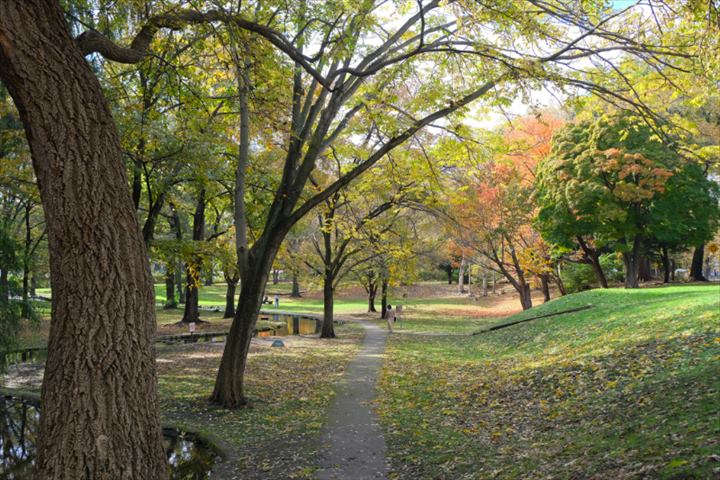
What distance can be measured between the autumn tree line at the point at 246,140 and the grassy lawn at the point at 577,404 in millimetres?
3159

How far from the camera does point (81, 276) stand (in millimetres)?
3814

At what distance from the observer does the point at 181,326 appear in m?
25.5

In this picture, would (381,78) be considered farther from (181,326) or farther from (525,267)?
(525,267)

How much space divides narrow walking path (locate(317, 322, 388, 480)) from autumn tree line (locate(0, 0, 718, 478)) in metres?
2.20

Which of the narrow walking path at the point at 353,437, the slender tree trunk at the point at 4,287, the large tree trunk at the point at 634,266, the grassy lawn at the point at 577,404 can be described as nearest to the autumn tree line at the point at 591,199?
the large tree trunk at the point at 634,266

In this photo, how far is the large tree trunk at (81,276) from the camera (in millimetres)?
3674

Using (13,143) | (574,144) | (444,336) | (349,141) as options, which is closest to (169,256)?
(13,143)

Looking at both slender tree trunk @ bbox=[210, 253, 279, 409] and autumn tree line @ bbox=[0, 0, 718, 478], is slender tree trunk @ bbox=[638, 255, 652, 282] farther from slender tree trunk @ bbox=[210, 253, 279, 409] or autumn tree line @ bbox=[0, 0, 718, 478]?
slender tree trunk @ bbox=[210, 253, 279, 409]

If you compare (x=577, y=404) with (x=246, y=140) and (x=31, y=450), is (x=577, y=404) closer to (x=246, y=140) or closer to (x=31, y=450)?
(x=246, y=140)

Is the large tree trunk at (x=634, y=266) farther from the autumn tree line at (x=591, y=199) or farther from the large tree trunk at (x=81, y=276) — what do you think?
the large tree trunk at (x=81, y=276)

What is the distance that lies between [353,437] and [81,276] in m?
5.16

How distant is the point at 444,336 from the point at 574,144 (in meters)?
11.2

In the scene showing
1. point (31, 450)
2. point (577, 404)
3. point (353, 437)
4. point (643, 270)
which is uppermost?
point (643, 270)

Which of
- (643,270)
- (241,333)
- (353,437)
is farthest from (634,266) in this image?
(353,437)
